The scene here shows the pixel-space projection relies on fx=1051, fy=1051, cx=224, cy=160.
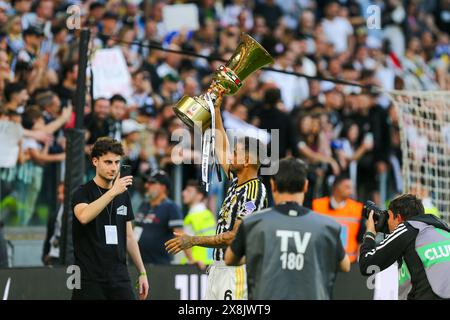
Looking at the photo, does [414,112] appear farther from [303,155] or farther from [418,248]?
[418,248]

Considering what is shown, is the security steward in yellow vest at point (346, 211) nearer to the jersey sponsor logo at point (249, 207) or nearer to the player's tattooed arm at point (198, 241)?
the jersey sponsor logo at point (249, 207)

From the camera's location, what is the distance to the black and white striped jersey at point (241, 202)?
8516 millimetres

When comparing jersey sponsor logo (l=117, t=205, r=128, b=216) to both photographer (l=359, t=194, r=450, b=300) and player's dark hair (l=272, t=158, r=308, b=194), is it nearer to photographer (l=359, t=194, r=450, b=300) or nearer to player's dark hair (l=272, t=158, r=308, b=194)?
photographer (l=359, t=194, r=450, b=300)

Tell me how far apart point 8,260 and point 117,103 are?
2457mm

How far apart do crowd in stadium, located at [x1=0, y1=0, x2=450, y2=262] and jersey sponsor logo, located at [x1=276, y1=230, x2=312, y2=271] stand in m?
5.49

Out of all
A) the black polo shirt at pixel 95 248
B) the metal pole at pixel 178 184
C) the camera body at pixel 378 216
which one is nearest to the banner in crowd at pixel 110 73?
the metal pole at pixel 178 184

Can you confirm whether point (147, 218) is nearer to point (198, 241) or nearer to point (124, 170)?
point (124, 170)

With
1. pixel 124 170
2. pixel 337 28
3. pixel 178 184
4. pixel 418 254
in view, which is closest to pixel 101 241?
pixel 124 170

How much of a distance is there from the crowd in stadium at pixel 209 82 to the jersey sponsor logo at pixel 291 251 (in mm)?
5490

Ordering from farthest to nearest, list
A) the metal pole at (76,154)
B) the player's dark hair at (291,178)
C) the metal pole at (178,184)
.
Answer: the metal pole at (178,184)
the metal pole at (76,154)
the player's dark hair at (291,178)

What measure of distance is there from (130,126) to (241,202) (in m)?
5.33

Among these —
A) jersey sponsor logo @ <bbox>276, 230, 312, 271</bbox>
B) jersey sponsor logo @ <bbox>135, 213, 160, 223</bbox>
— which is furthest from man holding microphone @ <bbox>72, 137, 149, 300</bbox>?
jersey sponsor logo @ <bbox>135, 213, 160, 223</bbox>

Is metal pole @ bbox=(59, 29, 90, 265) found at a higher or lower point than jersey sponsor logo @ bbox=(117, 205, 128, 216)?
higher

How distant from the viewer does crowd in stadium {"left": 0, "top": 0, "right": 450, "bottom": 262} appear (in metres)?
12.7
